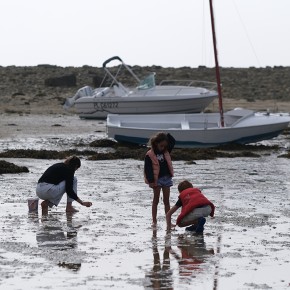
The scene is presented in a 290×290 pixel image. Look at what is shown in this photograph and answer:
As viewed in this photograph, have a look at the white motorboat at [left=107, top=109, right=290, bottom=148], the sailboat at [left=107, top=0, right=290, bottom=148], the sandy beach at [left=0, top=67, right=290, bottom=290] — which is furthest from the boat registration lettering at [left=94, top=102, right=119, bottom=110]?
the sandy beach at [left=0, top=67, right=290, bottom=290]

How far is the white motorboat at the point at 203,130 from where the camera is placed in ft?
112

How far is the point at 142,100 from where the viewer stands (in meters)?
48.8

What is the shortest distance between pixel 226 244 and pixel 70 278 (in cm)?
320

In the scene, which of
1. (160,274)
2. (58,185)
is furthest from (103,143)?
(160,274)

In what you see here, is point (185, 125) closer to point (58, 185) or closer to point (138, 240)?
point (58, 185)

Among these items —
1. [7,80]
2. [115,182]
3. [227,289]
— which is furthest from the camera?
[7,80]

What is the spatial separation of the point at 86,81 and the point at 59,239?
63.2m

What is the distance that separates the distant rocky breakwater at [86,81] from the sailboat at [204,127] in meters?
18.1

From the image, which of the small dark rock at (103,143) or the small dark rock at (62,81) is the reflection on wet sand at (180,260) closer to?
the small dark rock at (103,143)

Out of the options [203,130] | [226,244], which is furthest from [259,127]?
[226,244]

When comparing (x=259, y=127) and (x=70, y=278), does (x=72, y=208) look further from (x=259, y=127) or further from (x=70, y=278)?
(x=259, y=127)

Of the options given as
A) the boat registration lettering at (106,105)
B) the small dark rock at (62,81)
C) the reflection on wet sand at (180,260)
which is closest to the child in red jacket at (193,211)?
the reflection on wet sand at (180,260)

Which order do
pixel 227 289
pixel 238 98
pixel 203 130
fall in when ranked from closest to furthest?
pixel 227 289 < pixel 203 130 < pixel 238 98

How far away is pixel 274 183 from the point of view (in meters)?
22.9
